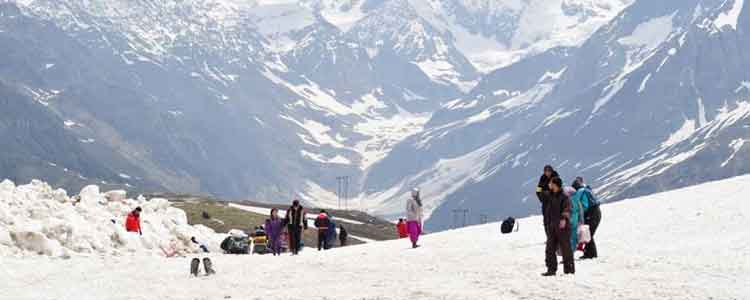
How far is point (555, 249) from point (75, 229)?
2511cm

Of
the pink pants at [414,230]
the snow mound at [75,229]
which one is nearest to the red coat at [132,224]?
the snow mound at [75,229]

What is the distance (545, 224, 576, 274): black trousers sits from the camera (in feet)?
104

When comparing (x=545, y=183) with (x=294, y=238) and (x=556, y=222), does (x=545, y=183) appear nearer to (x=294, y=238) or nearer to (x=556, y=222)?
(x=556, y=222)

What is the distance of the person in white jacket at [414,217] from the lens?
46.4 meters

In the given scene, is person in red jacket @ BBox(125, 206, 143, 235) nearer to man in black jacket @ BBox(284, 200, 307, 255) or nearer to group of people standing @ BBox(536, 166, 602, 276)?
man in black jacket @ BBox(284, 200, 307, 255)

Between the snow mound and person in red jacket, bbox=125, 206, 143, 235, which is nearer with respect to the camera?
the snow mound

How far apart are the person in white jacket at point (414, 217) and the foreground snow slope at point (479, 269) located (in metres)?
0.53

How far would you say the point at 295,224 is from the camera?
48.9 m

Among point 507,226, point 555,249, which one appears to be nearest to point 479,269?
point 555,249

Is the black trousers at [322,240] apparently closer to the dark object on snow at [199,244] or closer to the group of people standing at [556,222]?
the dark object on snow at [199,244]

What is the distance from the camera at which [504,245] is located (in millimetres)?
42781

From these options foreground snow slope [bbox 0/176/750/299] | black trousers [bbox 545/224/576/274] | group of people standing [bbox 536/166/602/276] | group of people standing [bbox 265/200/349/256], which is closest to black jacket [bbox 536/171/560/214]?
group of people standing [bbox 536/166/602/276]

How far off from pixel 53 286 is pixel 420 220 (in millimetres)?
15122

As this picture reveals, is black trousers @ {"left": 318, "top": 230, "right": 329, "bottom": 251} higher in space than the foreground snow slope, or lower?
higher
